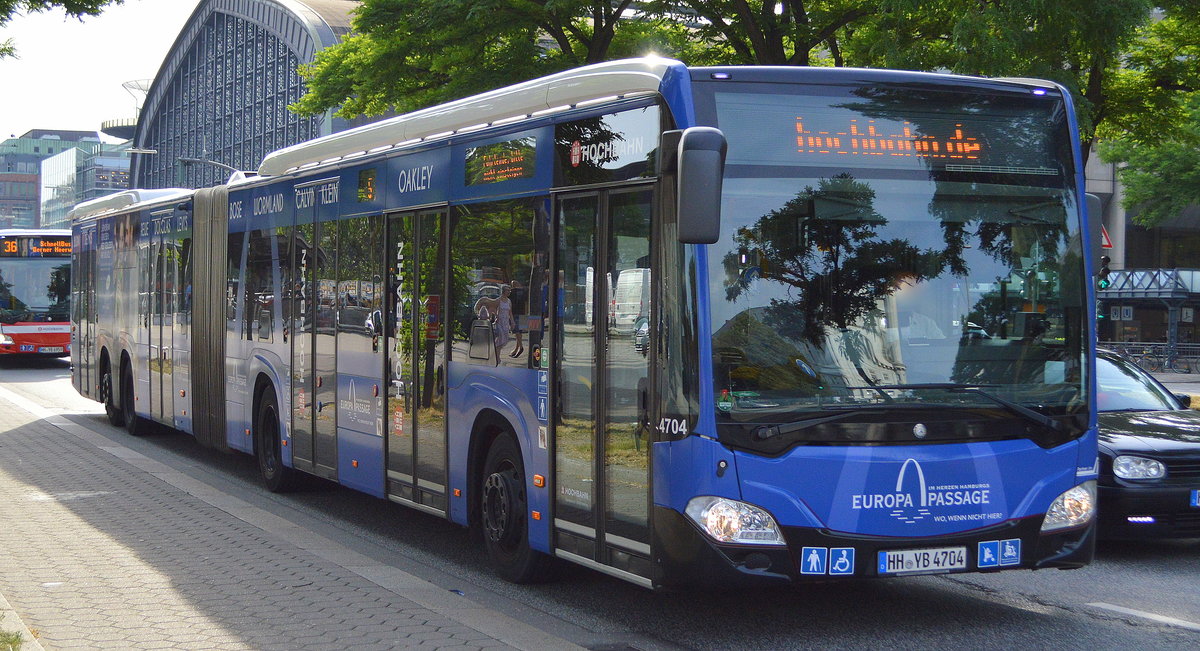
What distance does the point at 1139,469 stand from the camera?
9.14m

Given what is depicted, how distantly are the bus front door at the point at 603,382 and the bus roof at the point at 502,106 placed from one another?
1.79 ft

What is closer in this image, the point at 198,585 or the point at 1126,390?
the point at 198,585

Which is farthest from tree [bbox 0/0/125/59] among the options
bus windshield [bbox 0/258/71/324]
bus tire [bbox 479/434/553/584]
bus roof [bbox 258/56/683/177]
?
bus windshield [bbox 0/258/71/324]

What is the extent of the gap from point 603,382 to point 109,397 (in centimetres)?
1391

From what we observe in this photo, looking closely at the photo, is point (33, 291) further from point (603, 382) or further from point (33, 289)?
point (603, 382)

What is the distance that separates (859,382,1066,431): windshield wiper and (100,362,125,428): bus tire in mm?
14676

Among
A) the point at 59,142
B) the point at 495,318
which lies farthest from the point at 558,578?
the point at 59,142

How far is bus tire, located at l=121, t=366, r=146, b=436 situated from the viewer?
18266 mm

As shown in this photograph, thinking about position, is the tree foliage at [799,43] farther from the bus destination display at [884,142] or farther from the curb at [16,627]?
the curb at [16,627]

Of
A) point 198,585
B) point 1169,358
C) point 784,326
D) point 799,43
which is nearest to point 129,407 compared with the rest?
point 799,43

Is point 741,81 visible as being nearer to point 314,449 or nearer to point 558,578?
point 558,578

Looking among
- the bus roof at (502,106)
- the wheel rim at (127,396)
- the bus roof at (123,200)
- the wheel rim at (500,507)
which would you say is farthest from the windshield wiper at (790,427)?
the wheel rim at (127,396)

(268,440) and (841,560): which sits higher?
(841,560)

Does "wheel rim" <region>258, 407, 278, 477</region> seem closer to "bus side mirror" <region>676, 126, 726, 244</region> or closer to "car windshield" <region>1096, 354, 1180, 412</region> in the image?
"car windshield" <region>1096, 354, 1180, 412</region>
